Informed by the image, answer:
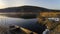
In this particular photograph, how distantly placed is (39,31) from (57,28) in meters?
0.23

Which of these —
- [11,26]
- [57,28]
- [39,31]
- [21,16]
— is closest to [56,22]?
[57,28]

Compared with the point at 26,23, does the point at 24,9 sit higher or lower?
higher

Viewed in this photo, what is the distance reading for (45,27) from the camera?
1.54m

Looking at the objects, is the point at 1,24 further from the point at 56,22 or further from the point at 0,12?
the point at 56,22

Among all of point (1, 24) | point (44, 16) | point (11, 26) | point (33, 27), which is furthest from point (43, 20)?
point (1, 24)

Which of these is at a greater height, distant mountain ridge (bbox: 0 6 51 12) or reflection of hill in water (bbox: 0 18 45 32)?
distant mountain ridge (bbox: 0 6 51 12)

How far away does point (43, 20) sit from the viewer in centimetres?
154

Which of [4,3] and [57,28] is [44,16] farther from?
[4,3]

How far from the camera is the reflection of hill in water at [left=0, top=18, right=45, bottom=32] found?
1528mm

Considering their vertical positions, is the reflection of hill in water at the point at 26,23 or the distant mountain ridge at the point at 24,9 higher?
the distant mountain ridge at the point at 24,9

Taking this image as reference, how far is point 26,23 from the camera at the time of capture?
1529mm

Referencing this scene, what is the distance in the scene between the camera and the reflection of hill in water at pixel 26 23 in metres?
1.53

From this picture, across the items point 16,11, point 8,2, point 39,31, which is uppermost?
point 8,2

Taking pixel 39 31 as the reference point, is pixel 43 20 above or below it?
above
